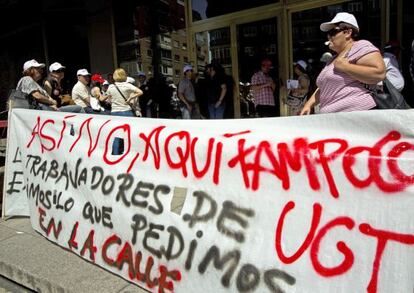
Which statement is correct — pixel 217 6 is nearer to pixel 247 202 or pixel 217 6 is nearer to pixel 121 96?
pixel 121 96

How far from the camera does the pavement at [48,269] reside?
2629 mm

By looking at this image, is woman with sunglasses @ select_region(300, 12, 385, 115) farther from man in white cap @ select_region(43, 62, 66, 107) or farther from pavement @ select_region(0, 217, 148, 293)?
man in white cap @ select_region(43, 62, 66, 107)

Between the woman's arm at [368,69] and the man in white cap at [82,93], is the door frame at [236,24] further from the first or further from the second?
the woman's arm at [368,69]

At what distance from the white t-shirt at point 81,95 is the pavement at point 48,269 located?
3033 mm

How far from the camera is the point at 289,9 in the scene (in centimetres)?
695

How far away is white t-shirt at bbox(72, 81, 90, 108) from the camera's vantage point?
6.26m

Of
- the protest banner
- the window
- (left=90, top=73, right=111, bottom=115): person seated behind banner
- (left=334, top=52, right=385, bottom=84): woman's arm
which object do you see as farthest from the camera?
the window

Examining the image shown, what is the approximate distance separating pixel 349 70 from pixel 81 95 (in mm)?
4634

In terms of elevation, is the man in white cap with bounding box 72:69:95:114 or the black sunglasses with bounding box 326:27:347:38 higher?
the black sunglasses with bounding box 326:27:347:38

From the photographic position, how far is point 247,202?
6.96 feet

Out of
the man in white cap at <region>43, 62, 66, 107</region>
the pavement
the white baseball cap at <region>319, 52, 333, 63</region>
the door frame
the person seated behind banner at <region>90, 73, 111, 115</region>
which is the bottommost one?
the pavement

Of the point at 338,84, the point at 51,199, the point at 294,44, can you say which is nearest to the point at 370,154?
the point at 338,84

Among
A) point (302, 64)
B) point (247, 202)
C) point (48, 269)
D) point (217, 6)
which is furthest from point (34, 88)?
point (217, 6)

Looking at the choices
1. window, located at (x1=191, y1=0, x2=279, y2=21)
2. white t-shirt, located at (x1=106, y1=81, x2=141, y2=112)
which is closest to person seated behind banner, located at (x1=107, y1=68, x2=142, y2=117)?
white t-shirt, located at (x1=106, y1=81, x2=141, y2=112)
